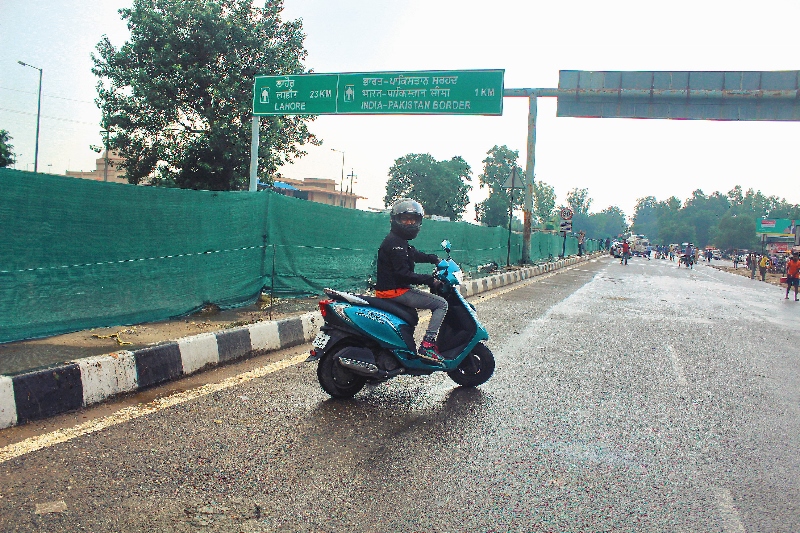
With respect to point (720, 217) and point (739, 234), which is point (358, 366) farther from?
point (720, 217)

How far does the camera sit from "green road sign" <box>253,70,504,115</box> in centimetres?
1811

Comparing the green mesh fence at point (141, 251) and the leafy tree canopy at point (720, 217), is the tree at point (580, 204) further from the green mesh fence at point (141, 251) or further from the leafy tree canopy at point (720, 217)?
the green mesh fence at point (141, 251)

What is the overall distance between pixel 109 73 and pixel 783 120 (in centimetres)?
2058

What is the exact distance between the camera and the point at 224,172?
72.1 ft

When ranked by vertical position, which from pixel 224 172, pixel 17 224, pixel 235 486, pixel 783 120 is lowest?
pixel 235 486

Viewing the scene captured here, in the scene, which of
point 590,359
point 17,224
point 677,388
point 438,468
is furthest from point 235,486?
point 590,359

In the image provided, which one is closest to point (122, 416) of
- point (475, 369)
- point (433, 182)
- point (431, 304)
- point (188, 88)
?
point (431, 304)

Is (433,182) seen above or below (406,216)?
above

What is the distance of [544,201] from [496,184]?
104 ft

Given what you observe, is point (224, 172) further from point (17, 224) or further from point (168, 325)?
point (17, 224)

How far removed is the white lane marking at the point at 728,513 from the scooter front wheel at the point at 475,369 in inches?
91.9

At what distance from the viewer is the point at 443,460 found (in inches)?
146

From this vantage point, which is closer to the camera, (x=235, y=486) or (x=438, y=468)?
(x=235, y=486)

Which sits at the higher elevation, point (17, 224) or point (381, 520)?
point (17, 224)
